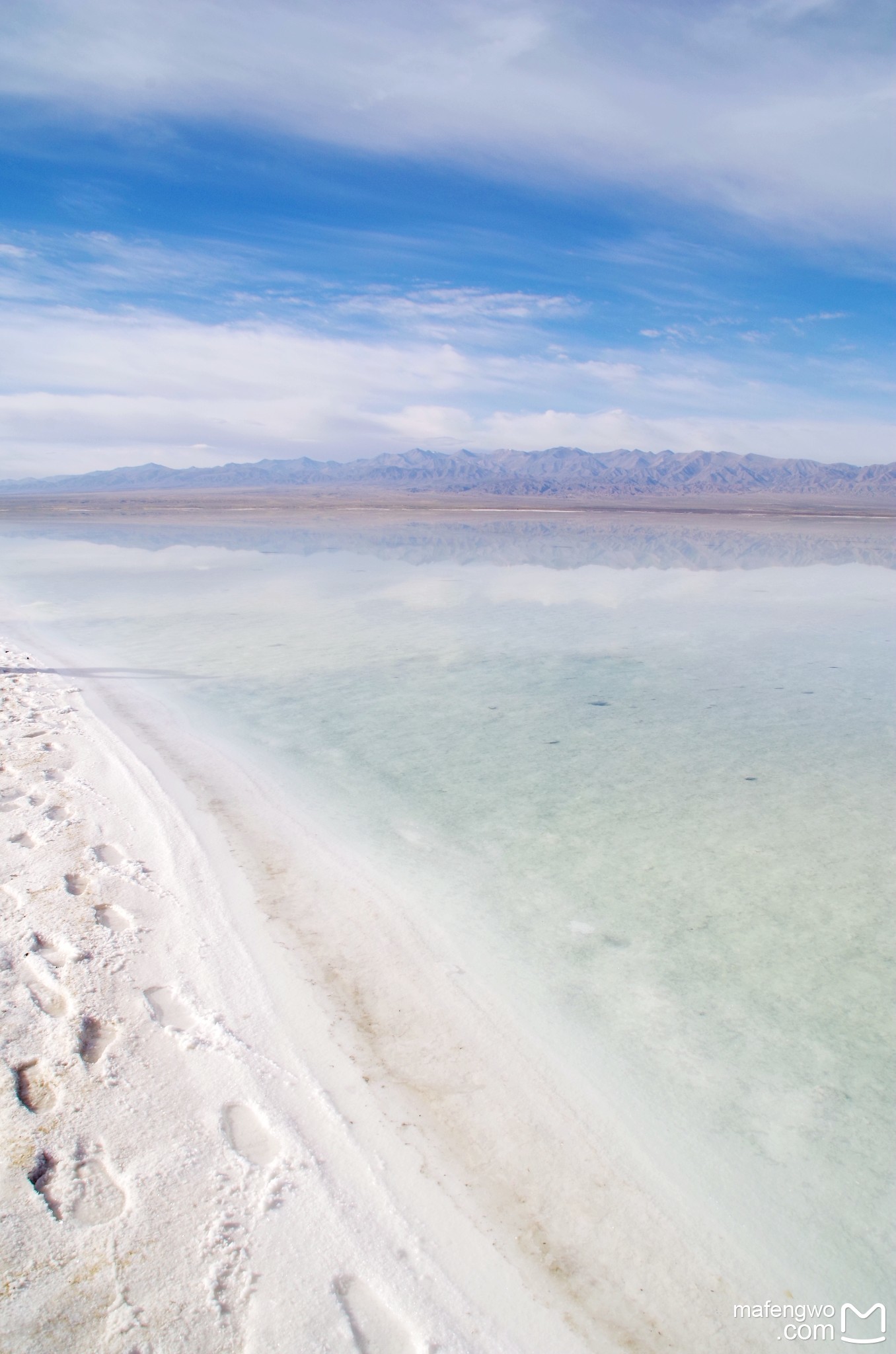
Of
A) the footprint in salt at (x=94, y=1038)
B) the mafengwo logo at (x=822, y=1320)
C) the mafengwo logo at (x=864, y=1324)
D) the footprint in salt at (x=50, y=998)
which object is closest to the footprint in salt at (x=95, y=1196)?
the footprint in salt at (x=94, y=1038)

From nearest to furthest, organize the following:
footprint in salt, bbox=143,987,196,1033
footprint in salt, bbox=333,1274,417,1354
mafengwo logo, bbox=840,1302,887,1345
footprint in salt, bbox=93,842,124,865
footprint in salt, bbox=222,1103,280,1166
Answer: footprint in salt, bbox=333,1274,417,1354 → mafengwo logo, bbox=840,1302,887,1345 → footprint in salt, bbox=222,1103,280,1166 → footprint in salt, bbox=143,987,196,1033 → footprint in salt, bbox=93,842,124,865

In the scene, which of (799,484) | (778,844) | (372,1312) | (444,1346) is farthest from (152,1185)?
(799,484)

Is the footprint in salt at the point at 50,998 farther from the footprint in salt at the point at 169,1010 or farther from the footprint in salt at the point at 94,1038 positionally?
the footprint in salt at the point at 169,1010

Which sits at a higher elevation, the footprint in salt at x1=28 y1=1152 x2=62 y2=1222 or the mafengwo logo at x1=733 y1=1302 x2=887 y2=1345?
the footprint in salt at x1=28 y1=1152 x2=62 y2=1222

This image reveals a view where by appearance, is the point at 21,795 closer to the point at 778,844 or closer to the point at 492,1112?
the point at 492,1112

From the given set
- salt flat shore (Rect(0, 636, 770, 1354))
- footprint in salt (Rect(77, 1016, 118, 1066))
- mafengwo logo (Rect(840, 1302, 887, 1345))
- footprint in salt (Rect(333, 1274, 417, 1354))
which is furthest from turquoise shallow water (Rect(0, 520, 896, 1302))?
footprint in salt (Rect(77, 1016, 118, 1066))

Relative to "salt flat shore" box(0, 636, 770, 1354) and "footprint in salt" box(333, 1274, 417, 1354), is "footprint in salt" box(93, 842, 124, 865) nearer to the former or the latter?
"salt flat shore" box(0, 636, 770, 1354)
